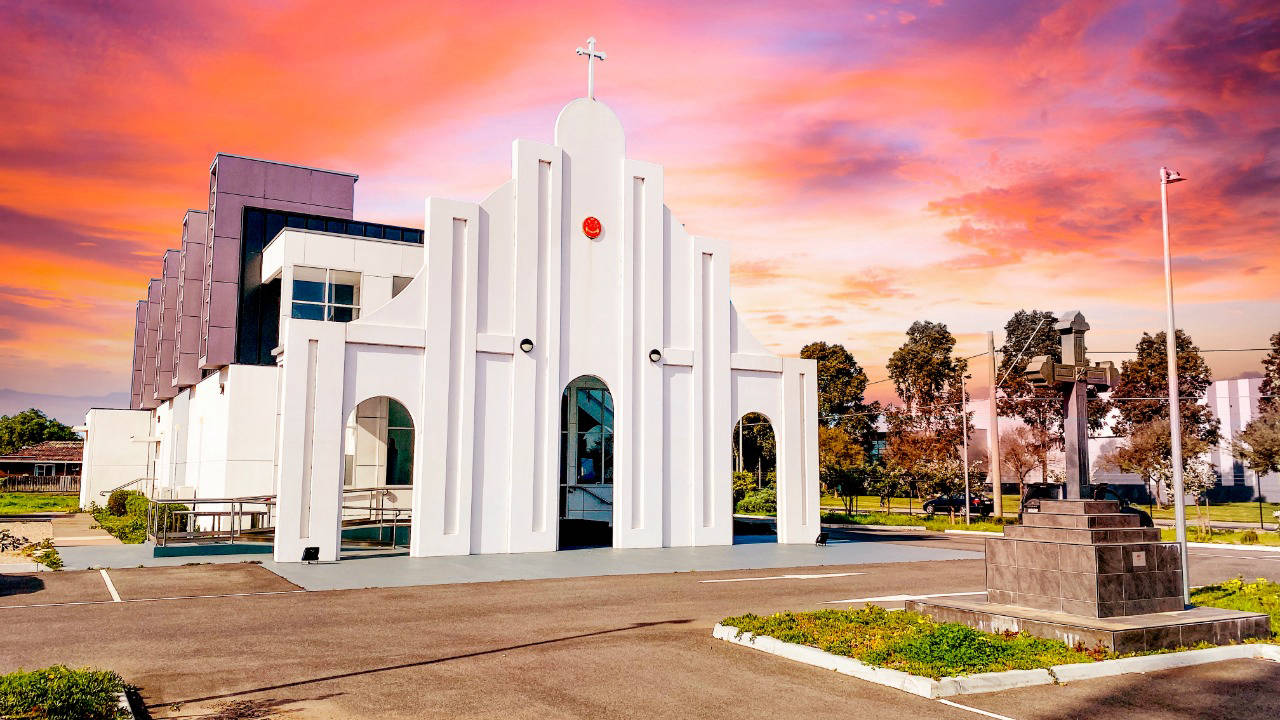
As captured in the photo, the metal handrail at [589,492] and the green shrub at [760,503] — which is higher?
the metal handrail at [589,492]

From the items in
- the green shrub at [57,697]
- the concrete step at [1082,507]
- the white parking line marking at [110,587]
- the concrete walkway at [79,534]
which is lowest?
the concrete walkway at [79,534]

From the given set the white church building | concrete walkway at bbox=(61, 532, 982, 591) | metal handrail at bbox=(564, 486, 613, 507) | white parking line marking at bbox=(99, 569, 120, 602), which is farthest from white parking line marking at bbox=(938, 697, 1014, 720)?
metal handrail at bbox=(564, 486, 613, 507)

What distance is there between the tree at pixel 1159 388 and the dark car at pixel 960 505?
16.5 m

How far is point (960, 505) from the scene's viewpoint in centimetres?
5866

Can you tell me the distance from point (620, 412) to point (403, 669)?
49.3 ft

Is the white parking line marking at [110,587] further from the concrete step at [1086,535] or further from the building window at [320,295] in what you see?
the concrete step at [1086,535]

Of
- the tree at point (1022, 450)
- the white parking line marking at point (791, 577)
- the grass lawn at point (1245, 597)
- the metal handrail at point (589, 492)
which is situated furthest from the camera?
the tree at point (1022, 450)

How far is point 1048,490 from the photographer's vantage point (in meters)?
15.1

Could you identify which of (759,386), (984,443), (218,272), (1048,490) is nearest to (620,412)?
(759,386)

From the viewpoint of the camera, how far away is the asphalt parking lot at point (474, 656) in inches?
324

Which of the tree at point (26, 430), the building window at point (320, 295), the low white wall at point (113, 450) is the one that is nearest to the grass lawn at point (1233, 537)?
the building window at point (320, 295)

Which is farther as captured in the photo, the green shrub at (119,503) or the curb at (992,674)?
the green shrub at (119,503)

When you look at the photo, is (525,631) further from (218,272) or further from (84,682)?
(218,272)

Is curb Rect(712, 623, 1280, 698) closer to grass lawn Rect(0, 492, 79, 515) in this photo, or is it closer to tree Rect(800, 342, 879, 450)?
grass lawn Rect(0, 492, 79, 515)
